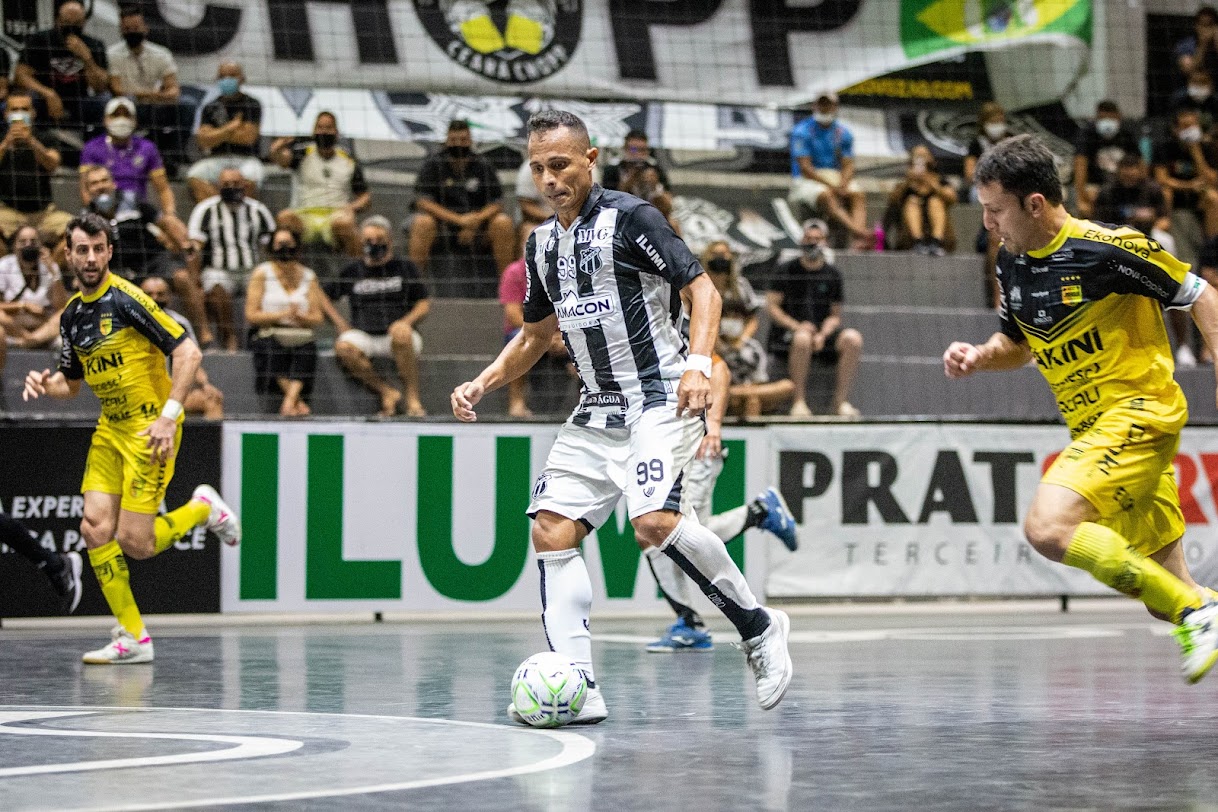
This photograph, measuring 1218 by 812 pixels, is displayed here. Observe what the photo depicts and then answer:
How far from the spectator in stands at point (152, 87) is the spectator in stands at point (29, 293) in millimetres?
2304

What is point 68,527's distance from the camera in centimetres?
1147

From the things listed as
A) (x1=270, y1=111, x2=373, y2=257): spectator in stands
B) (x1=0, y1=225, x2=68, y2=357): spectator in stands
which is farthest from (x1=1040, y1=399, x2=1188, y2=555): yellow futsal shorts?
(x1=270, y1=111, x2=373, y2=257): spectator in stands

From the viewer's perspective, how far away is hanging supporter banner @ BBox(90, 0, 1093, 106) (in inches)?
675

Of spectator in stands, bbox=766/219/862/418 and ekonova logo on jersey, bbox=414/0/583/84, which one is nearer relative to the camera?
spectator in stands, bbox=766/219/862/418

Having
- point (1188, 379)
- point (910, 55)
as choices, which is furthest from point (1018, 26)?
point (1188, 379)

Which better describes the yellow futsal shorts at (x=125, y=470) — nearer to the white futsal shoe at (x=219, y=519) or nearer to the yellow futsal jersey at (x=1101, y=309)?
the white futsal shoe at (x=219, y=519)

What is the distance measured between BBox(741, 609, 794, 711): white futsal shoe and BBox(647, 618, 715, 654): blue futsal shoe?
10.6ft

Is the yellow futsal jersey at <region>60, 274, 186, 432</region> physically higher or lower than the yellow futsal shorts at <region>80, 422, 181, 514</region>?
higher

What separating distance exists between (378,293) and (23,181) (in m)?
3.18

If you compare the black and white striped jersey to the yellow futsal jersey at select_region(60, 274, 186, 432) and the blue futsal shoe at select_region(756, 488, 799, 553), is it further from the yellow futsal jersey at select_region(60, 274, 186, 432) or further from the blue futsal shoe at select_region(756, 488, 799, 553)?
the blue futsal shoe at select_region(756, 488, 799, 553)

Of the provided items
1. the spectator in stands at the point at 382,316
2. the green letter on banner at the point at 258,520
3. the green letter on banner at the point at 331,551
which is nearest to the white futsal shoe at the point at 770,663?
the green letter on banner at the point at 331,551

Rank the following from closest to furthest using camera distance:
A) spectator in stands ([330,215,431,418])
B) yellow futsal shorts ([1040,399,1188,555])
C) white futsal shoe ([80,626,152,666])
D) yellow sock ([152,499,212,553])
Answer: yellow futsal shorts ([1040,399,1188,555])
white futsal shoe ([80,626,152,666])
yellow sock ([152,499,212,553])
spectator in stands ([330,215,431,418])

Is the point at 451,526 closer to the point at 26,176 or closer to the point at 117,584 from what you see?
the point at 117,584

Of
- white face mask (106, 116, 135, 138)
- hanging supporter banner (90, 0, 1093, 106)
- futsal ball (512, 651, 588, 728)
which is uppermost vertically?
hanging supporter banner (90, 0, 1093, 106)
